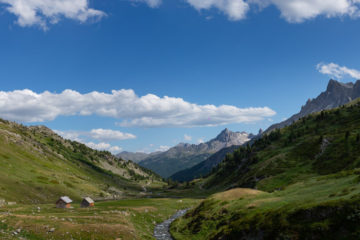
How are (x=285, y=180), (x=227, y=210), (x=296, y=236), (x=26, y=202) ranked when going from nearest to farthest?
(x=296, y=236), (x=227, y=210), (x=26, y=202), (x=285, y=180)

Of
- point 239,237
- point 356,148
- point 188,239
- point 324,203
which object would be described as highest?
point 356,148

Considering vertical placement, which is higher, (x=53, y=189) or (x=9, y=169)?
(x=9, y=169)

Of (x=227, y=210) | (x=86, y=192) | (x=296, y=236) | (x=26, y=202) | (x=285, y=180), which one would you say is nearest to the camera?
(x=296, y=236)

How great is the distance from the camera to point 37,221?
4919cm

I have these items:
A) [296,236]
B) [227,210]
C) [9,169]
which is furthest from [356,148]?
[9,169]

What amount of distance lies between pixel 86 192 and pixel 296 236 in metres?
169

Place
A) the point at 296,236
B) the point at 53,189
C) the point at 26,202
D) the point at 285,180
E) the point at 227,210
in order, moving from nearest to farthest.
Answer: the point at 296,236 < the point at 227,210 < the point at 26,202 < the point at 285,180 < the point at 53,189

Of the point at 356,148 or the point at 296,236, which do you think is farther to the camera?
the point at 356,148

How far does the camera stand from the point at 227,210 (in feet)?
179

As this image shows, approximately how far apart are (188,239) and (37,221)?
1156 inches

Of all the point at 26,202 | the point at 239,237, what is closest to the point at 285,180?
Result: the point at 239,237

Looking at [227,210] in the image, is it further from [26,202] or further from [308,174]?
[26,202]

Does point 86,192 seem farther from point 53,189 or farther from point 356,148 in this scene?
point 356,148

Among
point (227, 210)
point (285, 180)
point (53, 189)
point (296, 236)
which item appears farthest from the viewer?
point (53, 189)
